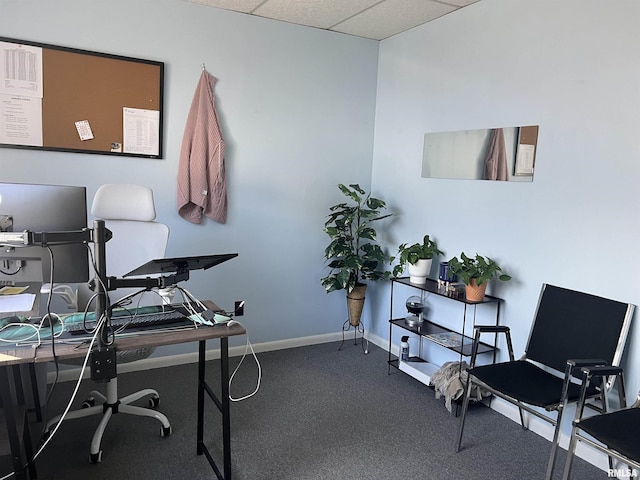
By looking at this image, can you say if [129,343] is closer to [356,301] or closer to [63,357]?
[63,357]

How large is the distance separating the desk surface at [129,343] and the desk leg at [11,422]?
0.56 feet

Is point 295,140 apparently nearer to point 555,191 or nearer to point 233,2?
point 233,2

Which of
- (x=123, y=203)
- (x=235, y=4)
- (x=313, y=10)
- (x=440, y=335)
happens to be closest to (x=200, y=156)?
(x=123, y=203)

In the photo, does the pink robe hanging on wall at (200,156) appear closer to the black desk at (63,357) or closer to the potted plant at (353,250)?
the potted plant at (353,250)

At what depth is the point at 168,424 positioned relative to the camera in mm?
2574

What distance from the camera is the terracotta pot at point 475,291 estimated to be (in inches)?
114

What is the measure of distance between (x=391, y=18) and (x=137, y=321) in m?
2.77

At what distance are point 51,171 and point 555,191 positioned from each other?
308 cm

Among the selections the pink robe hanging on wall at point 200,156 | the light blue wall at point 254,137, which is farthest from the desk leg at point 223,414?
the pink robe hanging on wall at point 200,156

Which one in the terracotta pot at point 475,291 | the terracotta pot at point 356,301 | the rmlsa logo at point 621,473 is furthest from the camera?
the terracotta pot at point 356,301

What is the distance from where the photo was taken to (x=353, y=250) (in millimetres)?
3918

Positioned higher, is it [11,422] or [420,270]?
[420,270]

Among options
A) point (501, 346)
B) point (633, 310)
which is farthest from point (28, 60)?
point (633, 310)

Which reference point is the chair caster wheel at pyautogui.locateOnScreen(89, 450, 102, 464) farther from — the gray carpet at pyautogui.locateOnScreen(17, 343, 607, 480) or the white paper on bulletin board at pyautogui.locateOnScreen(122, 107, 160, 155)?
the white paper on bulletin board at pyautogui.locateOnScreen(122, 107, 160, 155)
